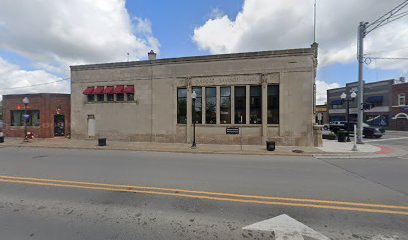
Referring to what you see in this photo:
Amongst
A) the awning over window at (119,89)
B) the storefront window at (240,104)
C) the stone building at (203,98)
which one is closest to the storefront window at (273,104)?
the stone building at (203,98)

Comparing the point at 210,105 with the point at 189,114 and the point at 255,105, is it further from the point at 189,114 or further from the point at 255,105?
the point at 255,105

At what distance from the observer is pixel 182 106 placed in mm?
19125

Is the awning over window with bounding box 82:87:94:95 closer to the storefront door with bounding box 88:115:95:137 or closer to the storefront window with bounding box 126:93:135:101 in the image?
the storefront door with bounding box 88:115:95:137

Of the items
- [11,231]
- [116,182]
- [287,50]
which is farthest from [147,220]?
[287,50]

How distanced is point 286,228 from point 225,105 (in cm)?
1466

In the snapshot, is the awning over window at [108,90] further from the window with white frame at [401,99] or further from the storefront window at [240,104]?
the window with white frame at [401,99]

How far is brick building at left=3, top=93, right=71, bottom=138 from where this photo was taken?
22922mm

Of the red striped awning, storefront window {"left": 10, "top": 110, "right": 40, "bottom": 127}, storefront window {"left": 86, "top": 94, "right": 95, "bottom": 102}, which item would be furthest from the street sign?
storefront window {"left": 10, "top": 110, "right": 40, "bottom": 127}

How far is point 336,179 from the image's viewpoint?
7445 mm

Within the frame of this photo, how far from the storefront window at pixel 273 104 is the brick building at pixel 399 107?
114 feet

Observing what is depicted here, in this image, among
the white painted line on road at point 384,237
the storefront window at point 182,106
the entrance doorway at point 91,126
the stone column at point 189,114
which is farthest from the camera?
the entrance doorway at point 91,126

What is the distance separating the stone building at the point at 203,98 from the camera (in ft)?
55.4

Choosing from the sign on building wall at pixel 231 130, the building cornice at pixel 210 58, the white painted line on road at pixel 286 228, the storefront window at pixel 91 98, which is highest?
the building cornice at pixel 210 58

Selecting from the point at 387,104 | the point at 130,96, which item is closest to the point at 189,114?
the point at 130,96
